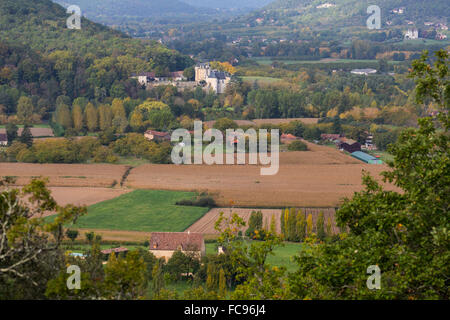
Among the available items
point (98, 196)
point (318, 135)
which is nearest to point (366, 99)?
point (318, 135)

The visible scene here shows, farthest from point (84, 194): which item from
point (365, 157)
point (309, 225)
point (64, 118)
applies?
point (64, 118)

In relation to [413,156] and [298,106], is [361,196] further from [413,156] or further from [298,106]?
[298,106]

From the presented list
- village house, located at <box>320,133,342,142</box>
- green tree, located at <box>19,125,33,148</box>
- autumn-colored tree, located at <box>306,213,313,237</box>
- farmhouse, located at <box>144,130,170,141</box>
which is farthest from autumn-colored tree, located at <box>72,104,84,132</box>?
autumn-colored tree, located at <box>306,213,313,237</box>

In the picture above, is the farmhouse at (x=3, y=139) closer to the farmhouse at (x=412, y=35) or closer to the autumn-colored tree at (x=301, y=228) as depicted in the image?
the autumn-colored tree at (x=301, y=228)

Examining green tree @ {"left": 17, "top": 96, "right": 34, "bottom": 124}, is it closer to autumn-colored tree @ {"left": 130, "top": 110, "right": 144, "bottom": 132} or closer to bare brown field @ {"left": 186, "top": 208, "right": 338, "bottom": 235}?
autumn-colored tree @ {"left": 130, "top": 110, "right": 144, "bottom": 132}

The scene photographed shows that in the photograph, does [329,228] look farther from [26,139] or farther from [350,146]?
[26,139]

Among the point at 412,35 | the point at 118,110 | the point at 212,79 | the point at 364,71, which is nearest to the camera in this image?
the point at 118,110
